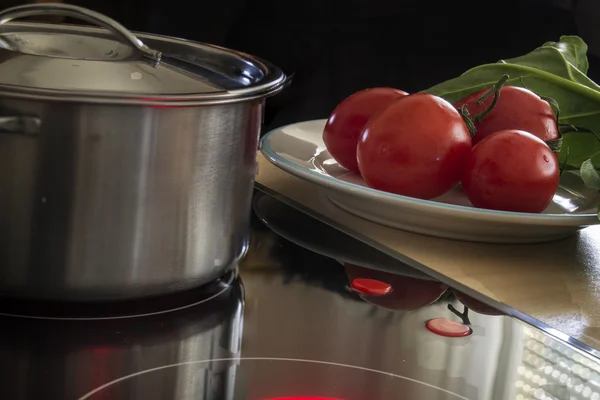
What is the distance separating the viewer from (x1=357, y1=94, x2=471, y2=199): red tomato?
2.07 feet

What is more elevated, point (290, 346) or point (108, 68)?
point (108, 68)

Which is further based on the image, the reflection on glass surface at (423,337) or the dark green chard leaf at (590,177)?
the dark green chard leaf at (590,177)

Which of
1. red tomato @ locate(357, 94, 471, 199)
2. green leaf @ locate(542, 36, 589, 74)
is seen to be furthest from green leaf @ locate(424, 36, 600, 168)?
red tomato @ locate(357, 94, 471, 199)

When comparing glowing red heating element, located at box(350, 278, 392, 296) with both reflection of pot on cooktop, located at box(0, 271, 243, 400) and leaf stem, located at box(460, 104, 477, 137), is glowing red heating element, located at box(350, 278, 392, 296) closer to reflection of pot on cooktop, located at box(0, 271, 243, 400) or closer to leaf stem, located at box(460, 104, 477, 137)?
reflection of pot on cooktop, located at box(0, 271, 243, 400)

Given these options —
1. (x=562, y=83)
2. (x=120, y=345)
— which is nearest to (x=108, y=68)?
(x=120, y=345)

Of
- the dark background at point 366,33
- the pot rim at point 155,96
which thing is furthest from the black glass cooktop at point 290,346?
the dark background at point 366,33

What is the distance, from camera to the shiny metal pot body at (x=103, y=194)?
39 centimetres

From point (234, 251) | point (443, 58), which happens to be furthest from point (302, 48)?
point (234, 251)

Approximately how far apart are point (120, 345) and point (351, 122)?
0.37m

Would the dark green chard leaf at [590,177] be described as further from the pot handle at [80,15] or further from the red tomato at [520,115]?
the pot handle at [80,15]

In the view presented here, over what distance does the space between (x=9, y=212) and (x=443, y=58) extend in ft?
3.39

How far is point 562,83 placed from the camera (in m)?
0.71

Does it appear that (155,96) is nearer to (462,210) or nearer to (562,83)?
(462,210)

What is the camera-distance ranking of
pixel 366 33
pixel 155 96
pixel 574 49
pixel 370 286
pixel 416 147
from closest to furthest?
pixel 155 96 → pixel 370 286 → pixel 416 147 → pixel 574 49 → pixel 366 33
